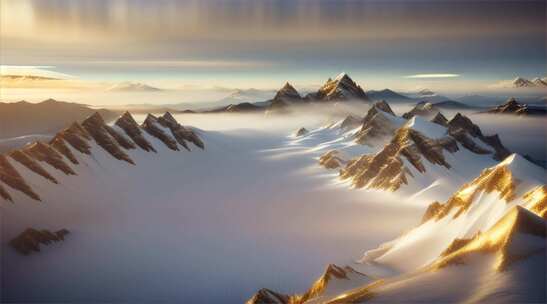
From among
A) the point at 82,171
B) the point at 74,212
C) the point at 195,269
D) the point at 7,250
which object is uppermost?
the point at 82,171

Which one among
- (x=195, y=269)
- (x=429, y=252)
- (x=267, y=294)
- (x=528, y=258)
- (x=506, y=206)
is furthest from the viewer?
(x=195, y=269)

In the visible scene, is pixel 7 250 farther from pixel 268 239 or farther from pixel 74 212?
pixel 268 239

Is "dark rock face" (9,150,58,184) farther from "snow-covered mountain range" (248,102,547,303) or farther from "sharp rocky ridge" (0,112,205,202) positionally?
"snow-covered mountain range" (248,102,547,303)

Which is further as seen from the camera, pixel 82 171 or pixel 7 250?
pixel 82 171

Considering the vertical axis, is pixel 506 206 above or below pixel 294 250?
above

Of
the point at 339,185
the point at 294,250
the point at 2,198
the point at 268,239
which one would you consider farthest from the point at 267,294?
the point at 339,185

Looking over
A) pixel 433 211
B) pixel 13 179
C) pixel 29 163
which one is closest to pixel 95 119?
pixel 29 163

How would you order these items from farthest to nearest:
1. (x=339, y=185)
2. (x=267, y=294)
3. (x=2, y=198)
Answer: (x=339, y=185) → (x=2, y=198) → (x=267, y=294)

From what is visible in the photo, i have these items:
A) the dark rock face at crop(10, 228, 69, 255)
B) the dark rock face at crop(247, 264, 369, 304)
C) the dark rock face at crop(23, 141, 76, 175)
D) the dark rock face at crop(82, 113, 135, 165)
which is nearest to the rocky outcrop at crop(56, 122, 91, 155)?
the dark rock face at crop(82, 113, 135, 165)
